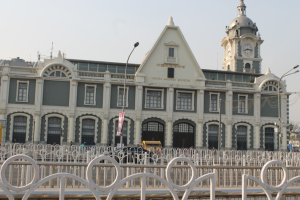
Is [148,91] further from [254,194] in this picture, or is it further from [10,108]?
[254,194]

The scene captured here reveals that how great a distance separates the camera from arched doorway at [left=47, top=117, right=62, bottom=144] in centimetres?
3859

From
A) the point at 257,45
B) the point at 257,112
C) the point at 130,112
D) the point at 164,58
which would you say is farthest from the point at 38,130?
the point at 257,45

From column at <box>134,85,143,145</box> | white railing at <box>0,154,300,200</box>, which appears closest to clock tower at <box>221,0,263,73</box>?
column at <box>134,85,143,145</box>

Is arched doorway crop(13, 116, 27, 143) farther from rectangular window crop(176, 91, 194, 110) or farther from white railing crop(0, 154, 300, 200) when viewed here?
white railing crop(0, 154, 300, 200)

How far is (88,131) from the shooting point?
3962 cm

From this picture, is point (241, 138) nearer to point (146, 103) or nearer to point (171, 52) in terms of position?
point (146, 103)

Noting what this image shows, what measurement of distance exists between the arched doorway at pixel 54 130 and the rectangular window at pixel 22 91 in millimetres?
3551

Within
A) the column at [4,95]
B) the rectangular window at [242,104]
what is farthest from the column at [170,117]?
the column at [4,95]

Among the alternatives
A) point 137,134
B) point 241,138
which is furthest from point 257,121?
point 137,134

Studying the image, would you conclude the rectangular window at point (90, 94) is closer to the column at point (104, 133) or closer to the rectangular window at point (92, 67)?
the column at point (104, 133)

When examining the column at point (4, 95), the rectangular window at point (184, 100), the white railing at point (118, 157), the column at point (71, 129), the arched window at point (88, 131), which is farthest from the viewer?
the rectangular window at point (184, 100)

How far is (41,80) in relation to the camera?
126 feet

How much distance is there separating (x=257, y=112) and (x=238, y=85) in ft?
13.2

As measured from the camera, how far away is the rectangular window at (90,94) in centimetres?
4006
